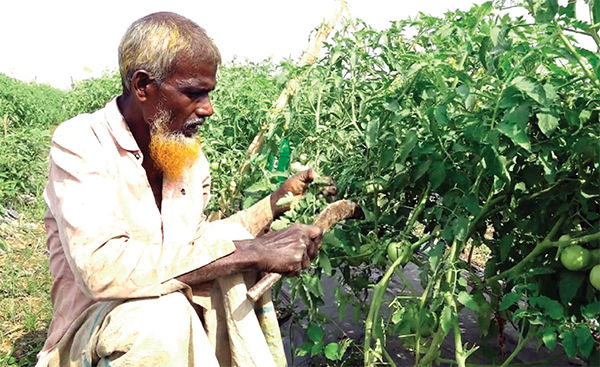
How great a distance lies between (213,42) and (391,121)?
0.59 m

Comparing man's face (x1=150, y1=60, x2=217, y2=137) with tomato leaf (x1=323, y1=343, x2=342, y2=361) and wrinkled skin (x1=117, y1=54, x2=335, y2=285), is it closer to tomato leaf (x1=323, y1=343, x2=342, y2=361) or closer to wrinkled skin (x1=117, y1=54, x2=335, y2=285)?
wrinkled skin (x1=117, y1=54, x2=335, y2=285)

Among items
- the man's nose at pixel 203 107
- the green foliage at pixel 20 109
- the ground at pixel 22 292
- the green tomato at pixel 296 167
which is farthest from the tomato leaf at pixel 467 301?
the green foliage at pixel 20 109

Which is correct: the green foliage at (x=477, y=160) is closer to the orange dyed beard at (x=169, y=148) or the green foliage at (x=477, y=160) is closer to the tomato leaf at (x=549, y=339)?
the tomato leaf at (x=549, y=339)

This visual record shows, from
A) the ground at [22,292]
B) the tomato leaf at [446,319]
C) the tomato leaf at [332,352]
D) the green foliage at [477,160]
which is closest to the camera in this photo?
the green foliage at [477,160]

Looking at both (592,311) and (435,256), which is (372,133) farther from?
(592,311)

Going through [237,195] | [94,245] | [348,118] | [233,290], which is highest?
[348,118]

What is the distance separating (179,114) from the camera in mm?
1835

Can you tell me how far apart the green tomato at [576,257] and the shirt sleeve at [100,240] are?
2.90 ft

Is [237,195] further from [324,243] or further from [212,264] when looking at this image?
[212,264]

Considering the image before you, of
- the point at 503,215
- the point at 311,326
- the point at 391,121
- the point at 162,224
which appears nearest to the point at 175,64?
the point at 162,224

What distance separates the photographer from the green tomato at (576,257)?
5.27 ft

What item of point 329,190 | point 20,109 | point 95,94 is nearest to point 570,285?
point 329,190

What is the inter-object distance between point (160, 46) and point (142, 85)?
0.42 ft

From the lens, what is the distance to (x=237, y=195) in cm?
303
